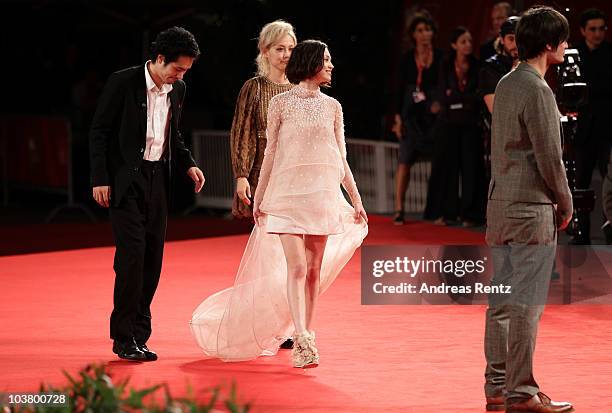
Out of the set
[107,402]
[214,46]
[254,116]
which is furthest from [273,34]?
[214,46]

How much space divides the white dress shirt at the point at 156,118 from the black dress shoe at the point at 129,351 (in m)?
1.05

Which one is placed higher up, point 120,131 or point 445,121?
point 120,131

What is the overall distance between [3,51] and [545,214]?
17859mm

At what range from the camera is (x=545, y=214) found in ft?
20.0

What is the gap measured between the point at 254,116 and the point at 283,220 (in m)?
0.92

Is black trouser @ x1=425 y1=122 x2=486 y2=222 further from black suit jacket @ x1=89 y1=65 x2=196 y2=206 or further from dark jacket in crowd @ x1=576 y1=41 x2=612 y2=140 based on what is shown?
black suit jacket @ x1=89 y1=65 x2=196 y2=206

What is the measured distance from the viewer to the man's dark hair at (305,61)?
7402 mm

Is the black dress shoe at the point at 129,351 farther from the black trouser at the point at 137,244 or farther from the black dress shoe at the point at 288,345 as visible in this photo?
the black dress shoe at the point at 288,345

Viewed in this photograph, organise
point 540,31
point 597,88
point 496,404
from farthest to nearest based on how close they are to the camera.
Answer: point 597,88 → point 496,404 → point 540,31

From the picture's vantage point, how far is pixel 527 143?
6.06 meters

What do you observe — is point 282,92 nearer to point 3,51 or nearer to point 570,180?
point 570,180

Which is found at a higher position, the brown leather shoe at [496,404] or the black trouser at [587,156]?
the black trouser at [587,156]

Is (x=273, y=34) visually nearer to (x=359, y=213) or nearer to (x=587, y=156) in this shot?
(x=359, y=213)

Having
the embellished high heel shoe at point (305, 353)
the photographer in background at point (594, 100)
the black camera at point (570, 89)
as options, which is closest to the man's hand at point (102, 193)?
the embellished high heel shoe at point (305, 353)
